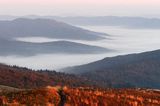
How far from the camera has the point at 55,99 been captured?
27.4 m

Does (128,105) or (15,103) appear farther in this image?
(128,105)

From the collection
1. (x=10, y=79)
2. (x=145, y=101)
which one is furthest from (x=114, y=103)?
(x=10, y=79)

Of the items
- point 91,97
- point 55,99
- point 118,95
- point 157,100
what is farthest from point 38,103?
point 157,100

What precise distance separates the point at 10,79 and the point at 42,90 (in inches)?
6813

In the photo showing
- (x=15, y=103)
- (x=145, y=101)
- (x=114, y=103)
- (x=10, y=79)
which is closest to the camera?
(x=15, y=103)

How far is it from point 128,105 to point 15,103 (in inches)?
219

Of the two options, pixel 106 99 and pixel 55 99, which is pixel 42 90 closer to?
pixel 55 99

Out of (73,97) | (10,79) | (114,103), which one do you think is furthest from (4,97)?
(10,79)

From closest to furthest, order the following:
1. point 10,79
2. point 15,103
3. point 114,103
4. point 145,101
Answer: point 15,103
point 114,103
point 145,101
point 10,79

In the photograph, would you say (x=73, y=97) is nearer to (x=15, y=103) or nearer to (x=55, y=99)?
(x=55, y=99)

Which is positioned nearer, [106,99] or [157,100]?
[106,99]

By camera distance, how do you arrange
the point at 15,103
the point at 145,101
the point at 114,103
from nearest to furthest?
the point at 15,103 < the point at 114,103 < the point at 145,101

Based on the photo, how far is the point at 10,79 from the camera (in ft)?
655

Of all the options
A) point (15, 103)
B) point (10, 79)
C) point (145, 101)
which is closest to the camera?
point (15, 103)
